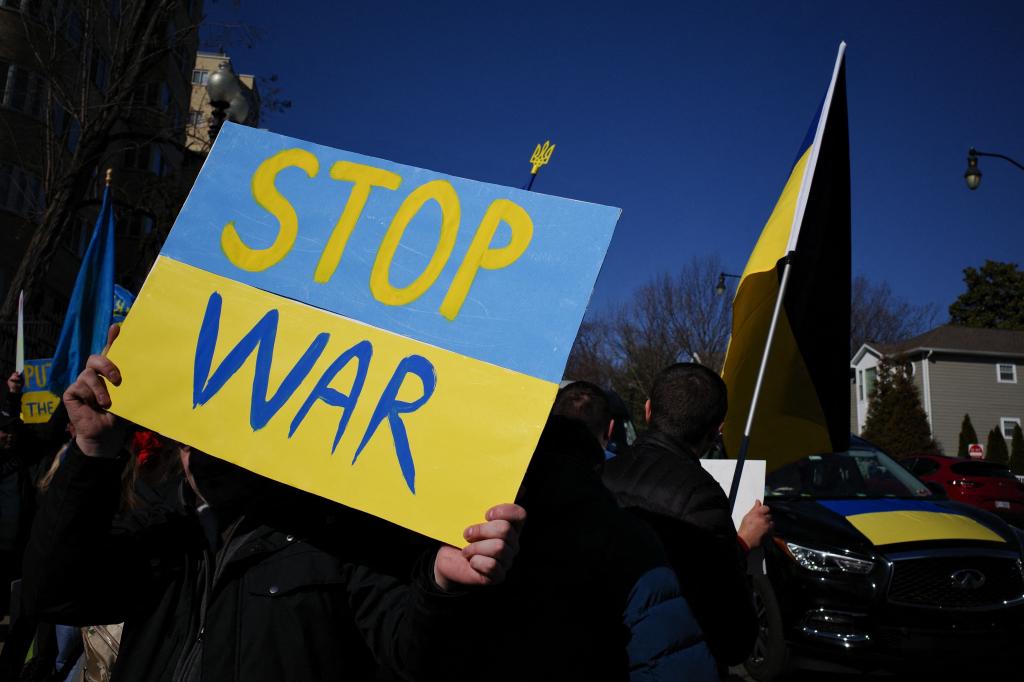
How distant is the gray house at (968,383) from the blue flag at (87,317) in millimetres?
43560

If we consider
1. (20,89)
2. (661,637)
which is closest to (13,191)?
(20,89)

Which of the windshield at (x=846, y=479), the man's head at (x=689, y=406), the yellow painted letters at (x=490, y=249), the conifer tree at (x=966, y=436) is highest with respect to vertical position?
the conifer tree at (x=966, y=436)

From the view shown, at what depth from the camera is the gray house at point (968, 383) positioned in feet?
138

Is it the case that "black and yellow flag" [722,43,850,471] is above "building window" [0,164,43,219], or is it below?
below

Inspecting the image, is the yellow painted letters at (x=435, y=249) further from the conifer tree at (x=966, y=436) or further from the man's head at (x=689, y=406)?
the conifer tree at (x=966, y=436)

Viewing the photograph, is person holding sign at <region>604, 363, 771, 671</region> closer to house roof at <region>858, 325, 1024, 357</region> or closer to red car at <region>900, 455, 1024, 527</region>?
red car at <region>900, 455, 1024, 527</region>

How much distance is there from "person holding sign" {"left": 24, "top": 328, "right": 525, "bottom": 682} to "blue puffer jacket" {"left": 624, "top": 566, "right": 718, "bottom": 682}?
41cm

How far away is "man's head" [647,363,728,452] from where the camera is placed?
2902 mm

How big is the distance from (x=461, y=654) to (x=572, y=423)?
63cm

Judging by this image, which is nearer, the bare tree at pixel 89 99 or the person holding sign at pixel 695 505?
the person holding sign at pixel 695 505

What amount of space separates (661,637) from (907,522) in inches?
187

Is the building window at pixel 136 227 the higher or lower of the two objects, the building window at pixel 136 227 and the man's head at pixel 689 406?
the higher

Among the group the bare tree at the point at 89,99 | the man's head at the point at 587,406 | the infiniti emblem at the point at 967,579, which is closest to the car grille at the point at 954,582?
the infiniti emblem at the point at 967,579

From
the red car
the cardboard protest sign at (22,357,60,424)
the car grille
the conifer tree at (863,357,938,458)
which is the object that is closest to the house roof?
the conifer tree at (863,357,938,458)
